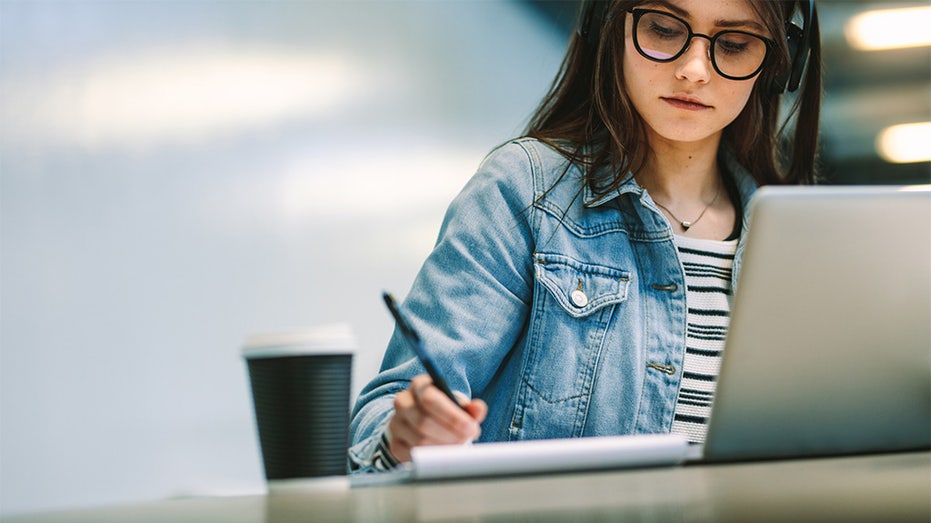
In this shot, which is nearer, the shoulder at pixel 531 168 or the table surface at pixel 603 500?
the table surface at pixel 603 500

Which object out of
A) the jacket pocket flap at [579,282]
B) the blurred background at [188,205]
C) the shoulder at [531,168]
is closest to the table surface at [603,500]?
the jacket pocket flap at [579,282]

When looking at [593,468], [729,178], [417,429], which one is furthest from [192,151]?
[593,468]

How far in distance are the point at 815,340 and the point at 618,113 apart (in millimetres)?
828

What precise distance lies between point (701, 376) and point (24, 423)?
1.70 m

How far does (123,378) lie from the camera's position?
2689mm

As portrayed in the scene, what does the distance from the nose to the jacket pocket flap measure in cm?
31

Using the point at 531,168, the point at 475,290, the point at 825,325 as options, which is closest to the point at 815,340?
the point at 825,325

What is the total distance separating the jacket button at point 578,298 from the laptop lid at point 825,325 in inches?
24.7

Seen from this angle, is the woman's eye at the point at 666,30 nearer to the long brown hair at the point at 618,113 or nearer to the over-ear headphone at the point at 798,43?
the long brown hair at the point at 618,113

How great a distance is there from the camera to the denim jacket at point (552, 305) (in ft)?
4.55

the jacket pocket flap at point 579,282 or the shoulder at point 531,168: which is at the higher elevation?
the shoulder at point 531,168

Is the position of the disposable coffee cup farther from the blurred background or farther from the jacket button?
the blurred background

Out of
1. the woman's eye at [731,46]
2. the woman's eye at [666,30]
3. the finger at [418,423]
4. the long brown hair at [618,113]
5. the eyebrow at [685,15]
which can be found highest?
the eyebrow at [685,15]

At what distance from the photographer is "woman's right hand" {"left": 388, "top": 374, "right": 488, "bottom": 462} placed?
0.92 meters
